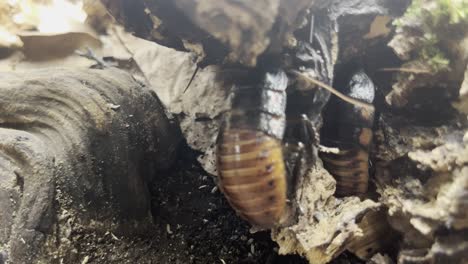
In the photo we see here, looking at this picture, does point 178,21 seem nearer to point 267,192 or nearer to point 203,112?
point 203,112

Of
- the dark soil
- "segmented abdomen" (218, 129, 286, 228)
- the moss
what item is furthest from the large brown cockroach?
the moss

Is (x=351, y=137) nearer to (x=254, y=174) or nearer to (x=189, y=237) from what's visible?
(x=254, y=174)

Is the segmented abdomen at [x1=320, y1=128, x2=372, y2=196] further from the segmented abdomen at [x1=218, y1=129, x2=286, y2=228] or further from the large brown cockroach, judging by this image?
the segmented abdomen at [x1=218, y1=129, x2=286, y2=228]

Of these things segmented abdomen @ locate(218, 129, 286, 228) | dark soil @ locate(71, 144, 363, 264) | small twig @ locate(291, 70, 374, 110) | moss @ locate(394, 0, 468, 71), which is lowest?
dark soil @ locate(71, 144, 363, 264)

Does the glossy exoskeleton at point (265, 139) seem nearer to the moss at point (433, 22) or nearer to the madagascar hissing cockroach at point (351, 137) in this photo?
the madagascar hissing cockroach at point (351, 137)

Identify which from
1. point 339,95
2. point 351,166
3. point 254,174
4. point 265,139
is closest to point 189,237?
point 254,174

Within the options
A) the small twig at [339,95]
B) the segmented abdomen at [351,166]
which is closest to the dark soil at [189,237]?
the segmented abdomen at [351,166]
